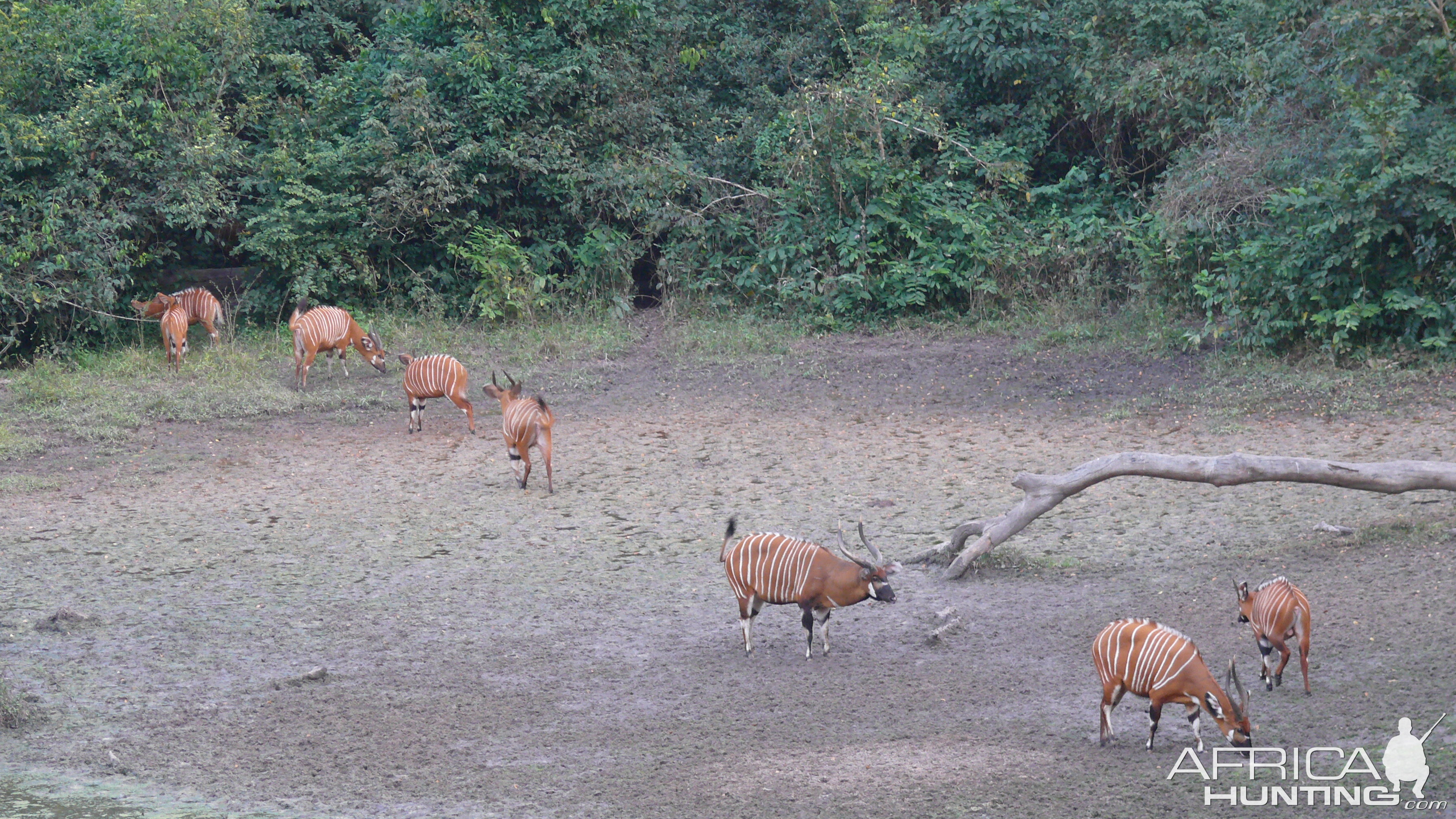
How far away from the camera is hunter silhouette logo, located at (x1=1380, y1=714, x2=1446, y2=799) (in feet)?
18.5

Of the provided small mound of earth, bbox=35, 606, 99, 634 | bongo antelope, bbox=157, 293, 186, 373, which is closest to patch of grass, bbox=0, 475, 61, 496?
small mound of earth, bbox=35, 606, 99, 634

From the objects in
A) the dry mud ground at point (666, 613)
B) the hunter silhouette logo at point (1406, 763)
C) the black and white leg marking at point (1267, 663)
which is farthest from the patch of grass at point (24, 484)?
the hunter silhouette logo at point (1406, 763)

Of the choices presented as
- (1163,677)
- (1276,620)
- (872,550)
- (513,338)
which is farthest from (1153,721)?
(513,338)

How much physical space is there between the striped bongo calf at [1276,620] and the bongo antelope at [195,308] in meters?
13.0

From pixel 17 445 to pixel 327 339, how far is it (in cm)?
353

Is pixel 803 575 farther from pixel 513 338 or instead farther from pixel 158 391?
pixel 513 338

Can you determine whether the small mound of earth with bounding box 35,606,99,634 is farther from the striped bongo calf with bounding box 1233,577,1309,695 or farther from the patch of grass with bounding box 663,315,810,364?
the patch of grass with bounding box 663,315,810,364

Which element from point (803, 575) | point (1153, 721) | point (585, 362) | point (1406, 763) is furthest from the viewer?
point (585, 362)

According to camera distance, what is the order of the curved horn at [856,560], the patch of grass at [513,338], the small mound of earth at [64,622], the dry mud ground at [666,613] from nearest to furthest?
the dry mud ground at [666,613] → the curved horn at [856,560] → the small mound of earth at [64,622] → the patch of grass at [513,338]

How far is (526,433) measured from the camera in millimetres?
11055

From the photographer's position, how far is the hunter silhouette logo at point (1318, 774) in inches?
220

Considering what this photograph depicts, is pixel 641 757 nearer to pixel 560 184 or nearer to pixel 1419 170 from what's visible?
pixel 1419 170

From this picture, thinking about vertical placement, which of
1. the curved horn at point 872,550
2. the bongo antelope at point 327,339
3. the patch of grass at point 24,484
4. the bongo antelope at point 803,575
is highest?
the bongo antelope at point 327,339

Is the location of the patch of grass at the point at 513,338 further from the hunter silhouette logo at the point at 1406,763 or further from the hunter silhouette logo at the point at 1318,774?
the hunter silhouette logo at the point at 1406,763
